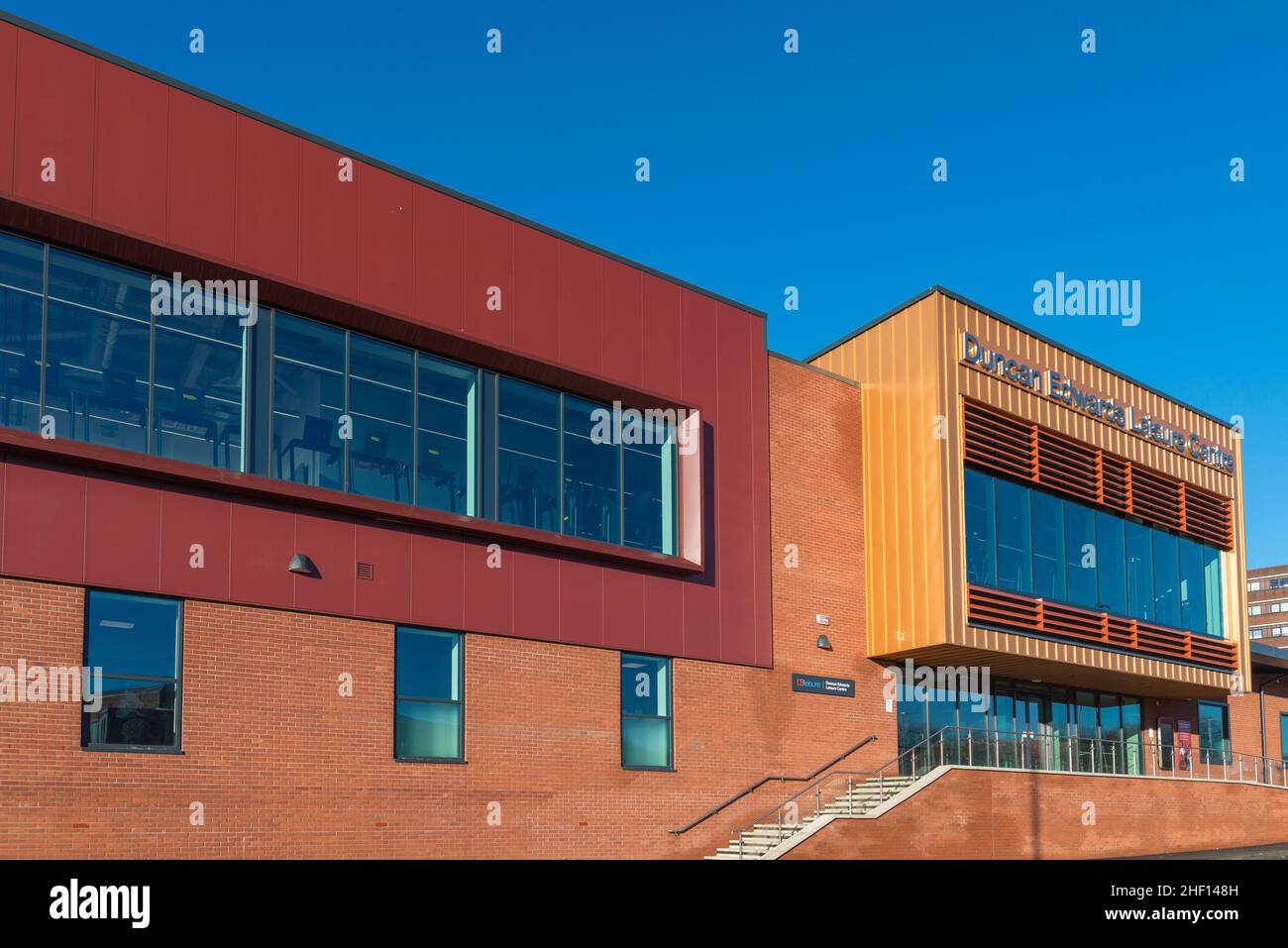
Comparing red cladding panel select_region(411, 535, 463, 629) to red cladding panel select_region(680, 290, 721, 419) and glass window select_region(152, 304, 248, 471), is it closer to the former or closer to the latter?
glass window select_region(152, 304, 248, 471)

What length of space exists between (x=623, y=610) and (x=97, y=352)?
918 cm

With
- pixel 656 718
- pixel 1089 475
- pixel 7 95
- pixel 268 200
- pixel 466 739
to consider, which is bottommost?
pixel 466 739

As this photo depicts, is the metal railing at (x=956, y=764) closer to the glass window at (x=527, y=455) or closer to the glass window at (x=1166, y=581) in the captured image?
the glass window at (x=1166, y=581)

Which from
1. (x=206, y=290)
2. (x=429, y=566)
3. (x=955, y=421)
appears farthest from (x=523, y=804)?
(x=955, y=421)

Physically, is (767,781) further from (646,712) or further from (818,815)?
(646,712)

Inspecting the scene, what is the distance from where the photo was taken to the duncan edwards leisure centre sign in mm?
27500


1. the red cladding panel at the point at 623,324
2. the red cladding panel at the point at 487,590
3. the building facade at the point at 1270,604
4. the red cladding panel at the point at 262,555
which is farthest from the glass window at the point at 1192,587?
the building facade at the point at 1270,604

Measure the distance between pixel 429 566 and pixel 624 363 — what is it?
18.0ft

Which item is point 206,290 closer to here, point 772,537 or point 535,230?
point 535,230

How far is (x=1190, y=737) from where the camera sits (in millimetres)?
35688

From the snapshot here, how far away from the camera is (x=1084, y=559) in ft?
96.3

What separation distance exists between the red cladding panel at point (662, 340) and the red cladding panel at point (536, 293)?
207 cm

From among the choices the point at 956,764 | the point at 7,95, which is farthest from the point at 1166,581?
the point at 7,95

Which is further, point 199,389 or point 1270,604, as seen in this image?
point 1270,604
